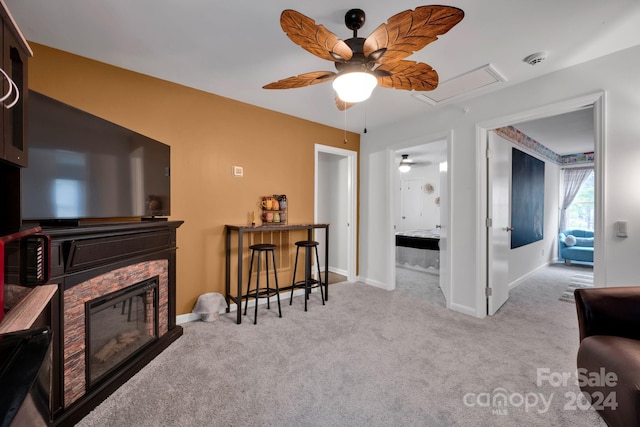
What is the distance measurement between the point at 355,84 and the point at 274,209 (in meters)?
1.97

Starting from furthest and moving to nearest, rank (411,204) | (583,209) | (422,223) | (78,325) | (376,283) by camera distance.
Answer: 1. (411,204)
2. (422,223)
3. (583,209)
4. (376,283)
5. (78,325)

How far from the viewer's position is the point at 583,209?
589 cm

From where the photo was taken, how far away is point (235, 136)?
3.09 meters

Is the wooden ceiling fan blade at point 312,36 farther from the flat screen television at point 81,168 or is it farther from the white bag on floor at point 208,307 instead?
the white bag on floor at point 208,307

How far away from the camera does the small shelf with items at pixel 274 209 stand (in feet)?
10.5

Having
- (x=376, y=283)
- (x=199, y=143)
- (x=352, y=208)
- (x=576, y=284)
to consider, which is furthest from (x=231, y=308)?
(x=576, y=284)

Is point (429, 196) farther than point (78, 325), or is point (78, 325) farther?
point (429, 196)

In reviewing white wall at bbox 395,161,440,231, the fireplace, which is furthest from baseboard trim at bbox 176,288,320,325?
white wall at bbox 395,161,440,231

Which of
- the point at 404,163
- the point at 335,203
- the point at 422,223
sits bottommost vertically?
the point at 422,223

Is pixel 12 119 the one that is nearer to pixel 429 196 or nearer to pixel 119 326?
pixel 119 326

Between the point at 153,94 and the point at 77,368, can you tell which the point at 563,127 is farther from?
the point at 77,368

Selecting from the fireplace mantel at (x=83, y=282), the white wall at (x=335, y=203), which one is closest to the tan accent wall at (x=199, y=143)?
the fireplace mantel at (x=83, y=282)

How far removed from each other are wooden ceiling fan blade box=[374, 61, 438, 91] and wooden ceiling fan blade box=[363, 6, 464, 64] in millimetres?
122

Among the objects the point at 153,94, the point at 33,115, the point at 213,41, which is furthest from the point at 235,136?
the point at 33,115
